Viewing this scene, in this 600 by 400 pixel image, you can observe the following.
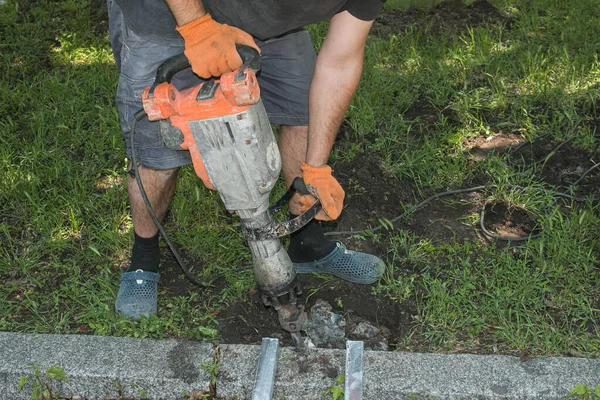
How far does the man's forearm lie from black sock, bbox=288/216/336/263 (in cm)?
113

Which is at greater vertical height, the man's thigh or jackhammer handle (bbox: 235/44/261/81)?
jackhammer handle (bbox: 235/44/261/81)

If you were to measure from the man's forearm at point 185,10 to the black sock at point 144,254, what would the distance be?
107 cm

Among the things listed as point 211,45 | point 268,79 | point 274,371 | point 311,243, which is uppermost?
point 211,45

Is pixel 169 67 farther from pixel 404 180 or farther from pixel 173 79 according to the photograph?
pixel 404 180

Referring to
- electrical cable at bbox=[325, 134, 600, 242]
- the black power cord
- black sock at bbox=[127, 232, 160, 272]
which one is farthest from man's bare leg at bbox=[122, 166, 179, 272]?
electrical cable at bbox=[325, 134, 600, 242]

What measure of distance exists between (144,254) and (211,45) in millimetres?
1140

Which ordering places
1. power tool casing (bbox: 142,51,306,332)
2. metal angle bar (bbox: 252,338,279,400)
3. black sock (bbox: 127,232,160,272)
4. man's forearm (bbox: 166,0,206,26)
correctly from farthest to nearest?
1. black sock (bbox: 127,232,160,272)
2. metal angle bar (bbox: 252,338,279,400)
3. man's forearm (bbox: 166,0,206,26)
4. power tool casing (bbox: 142,51,306,332)

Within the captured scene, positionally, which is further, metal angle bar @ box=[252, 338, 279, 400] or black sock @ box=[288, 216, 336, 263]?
black sock @ box=[288, 216, 336, 263]

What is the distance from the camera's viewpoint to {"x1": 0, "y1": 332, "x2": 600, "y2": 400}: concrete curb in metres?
2.43

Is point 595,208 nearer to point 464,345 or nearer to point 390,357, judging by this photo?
point 464,345

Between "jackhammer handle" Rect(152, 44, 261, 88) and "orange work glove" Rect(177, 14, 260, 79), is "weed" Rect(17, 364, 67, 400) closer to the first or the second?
"jackhammer handle" Rect(152, 44, 261, 88)

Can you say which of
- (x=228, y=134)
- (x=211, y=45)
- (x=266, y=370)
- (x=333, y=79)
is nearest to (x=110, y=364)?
(x=266, y=370)

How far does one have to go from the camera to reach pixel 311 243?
3.14 meters

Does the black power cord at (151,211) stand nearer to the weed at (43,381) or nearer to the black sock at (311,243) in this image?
the black sock at (311,243)
